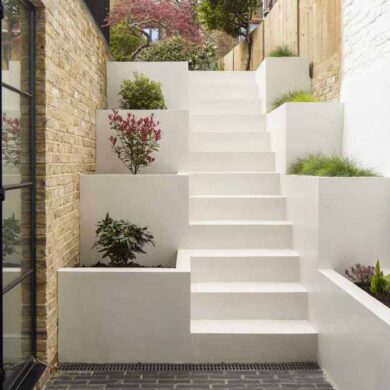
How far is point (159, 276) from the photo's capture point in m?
4.58

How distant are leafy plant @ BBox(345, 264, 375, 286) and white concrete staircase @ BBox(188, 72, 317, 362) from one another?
0.57m

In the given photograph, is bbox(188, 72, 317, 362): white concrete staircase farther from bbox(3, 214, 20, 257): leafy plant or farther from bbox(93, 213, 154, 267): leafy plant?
bbox(3, 214, 20, 257): leafy plant

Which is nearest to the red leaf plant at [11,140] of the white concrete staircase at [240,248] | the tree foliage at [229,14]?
the white concrete staircase at [240,248]

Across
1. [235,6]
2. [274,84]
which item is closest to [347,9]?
[274,84]

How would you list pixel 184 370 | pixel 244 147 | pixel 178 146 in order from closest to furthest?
pixel 184 370
pixel 178 146
pixel 244 147

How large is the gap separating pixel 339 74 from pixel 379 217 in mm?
2401

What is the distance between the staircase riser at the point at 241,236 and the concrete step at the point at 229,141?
1.83 m

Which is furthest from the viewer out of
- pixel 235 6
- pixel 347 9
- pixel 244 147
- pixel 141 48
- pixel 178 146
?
pixel 235 6

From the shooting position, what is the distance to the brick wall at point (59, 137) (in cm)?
416

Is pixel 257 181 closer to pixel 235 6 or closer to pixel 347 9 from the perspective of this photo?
pixel 347 9

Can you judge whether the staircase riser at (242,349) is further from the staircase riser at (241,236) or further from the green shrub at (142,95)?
the green shrub at (142,95)

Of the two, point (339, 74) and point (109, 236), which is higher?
point (339, 74)

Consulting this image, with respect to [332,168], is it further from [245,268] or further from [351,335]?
[351,335]

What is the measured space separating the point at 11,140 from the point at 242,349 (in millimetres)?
2541
